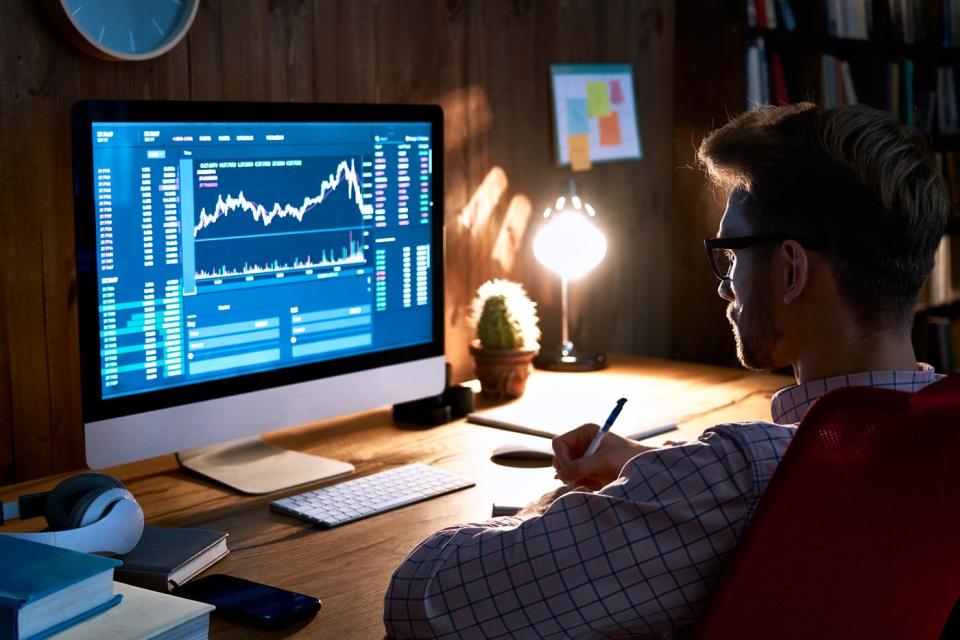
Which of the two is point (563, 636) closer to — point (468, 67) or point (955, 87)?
point (468, 67)

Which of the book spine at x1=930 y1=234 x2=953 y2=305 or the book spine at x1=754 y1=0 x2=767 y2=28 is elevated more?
the book spine at x1=754 y1=0 x2=767 y2=28

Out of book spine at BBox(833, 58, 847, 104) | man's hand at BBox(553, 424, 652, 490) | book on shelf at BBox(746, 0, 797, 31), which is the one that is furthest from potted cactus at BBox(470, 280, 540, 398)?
book spine at BBox(833, 58, 847, 104)

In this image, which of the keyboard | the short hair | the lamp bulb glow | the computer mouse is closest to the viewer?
the short hair

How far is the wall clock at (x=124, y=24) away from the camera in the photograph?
1730 millimetres

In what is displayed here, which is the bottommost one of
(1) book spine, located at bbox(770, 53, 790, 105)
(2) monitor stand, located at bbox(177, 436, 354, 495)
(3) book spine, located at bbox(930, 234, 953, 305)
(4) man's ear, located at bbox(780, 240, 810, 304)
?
(2) monitor stand, located at bbox(177, 436, 354, 495)

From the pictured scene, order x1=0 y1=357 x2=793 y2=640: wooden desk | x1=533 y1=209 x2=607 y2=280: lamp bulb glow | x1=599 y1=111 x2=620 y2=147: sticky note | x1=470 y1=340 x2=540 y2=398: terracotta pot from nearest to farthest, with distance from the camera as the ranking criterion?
x1=0 y1=357 x2=793 y2=640: wooden desk
x1=470 y1=340 x2=540 y2=398: terracotta pot
x1=533 y1=209 x2=607 y2=280: lamp bulb glow
x1=599 y1=111 x2=620 y2=147: sticky note

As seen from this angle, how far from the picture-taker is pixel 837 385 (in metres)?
1.29

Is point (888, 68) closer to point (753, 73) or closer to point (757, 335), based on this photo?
point (753, 73)

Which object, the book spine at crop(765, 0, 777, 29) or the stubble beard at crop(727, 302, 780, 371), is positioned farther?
the book spine at crop(765, 0, 777, 29)

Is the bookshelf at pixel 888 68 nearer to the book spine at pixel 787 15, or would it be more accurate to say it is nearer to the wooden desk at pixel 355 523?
the book spine at pixel 787 15

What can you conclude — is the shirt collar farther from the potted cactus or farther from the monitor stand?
the potted cactus

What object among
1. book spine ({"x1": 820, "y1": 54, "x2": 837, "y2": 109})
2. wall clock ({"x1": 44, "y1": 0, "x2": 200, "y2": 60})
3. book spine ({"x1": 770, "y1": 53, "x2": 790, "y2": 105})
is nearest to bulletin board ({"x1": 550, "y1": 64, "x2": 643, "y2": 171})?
book spine ({"x1": 770, "y1": 53, "x2": 790, "y2": 105})

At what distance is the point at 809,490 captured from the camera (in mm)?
1016

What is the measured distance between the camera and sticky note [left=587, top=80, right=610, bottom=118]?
2.74 m
